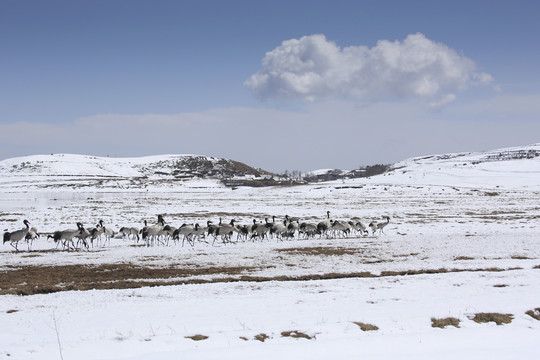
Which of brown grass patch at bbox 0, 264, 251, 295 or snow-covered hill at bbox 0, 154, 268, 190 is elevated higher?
snow-covered hill at bbox 0, 154, 268, 190

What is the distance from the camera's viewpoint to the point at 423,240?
2345 cm

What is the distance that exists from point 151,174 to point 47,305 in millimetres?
172613

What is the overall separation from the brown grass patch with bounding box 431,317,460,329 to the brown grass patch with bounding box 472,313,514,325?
0.54m

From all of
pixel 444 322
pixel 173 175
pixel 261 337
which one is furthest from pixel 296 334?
pixel 173 175

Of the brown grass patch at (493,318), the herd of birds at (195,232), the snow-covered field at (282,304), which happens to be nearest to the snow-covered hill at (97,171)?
the herd of birds at (195,232)

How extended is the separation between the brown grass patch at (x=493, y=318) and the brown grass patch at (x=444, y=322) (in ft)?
1.77

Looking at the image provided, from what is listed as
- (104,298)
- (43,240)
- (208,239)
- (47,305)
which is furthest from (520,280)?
(43,240)

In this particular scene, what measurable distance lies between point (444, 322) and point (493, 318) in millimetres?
1317

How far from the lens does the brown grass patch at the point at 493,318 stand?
32.6 feet

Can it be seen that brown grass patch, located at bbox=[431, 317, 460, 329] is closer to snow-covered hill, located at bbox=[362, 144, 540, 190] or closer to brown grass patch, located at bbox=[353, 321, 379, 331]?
brown grass patch, located at bbox=[353, 321, 379, 331]

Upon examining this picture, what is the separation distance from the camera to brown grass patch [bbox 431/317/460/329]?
32.0ft

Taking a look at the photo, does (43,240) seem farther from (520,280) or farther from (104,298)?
(520,280)

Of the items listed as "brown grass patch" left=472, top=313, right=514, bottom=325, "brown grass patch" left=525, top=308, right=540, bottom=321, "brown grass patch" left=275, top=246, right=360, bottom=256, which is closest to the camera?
"brown grass patch" left=472, top=313, right=514, bottom=325

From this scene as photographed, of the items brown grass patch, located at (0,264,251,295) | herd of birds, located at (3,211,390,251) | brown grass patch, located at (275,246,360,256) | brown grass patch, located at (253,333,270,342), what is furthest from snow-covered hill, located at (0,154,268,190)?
brown grass patch, located at (253,333,270,342)
